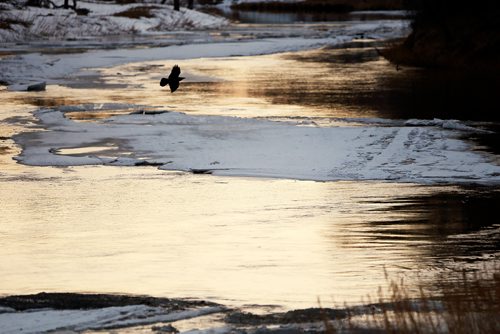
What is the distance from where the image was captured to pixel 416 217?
12.7 m

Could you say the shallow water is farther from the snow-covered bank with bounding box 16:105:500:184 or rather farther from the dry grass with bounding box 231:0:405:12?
the dry grass with bounding box 231:0:405:12

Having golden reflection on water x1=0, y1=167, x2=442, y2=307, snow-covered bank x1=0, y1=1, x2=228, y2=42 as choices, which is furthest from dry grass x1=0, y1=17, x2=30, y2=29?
golden reflection on water x1=0, y1=167, x2=442, y2=307

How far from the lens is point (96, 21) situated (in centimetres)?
6012

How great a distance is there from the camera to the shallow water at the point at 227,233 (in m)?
9.74

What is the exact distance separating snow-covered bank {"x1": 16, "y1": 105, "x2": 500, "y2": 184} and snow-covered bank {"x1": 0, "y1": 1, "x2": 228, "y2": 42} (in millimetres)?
30445

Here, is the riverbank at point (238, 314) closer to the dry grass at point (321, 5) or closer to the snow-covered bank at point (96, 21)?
the snow-covered bank at point (96, 21)

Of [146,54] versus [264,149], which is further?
[146,54]

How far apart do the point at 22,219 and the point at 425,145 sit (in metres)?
7.82

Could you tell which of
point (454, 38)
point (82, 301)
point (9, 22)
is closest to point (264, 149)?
point (82, 301)

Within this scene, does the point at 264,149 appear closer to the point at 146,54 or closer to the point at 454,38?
the point at 454,38

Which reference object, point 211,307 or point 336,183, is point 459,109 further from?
point 211,307

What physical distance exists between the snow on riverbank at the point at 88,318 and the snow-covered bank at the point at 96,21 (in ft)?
140

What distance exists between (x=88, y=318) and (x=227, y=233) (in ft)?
12.4

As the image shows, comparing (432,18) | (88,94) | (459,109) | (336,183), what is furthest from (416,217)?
(432,18)
